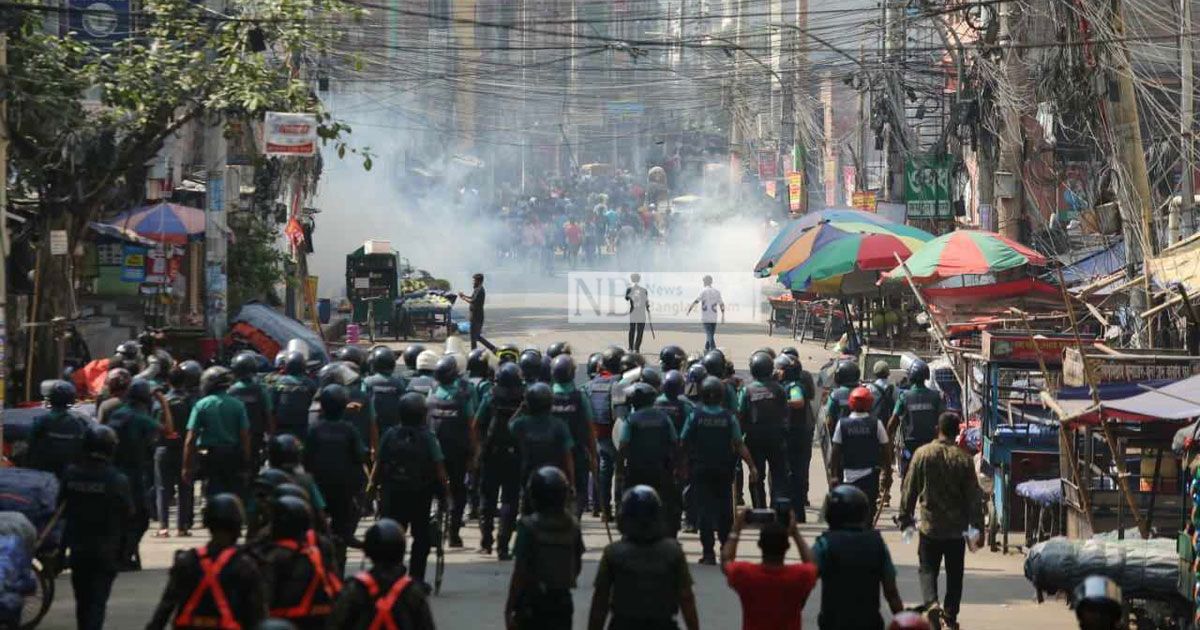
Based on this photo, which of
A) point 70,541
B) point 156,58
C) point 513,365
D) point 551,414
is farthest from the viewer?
point 156,58

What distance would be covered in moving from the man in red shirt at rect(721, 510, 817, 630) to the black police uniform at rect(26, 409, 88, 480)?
231 inches

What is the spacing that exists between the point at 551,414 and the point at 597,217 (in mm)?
52743

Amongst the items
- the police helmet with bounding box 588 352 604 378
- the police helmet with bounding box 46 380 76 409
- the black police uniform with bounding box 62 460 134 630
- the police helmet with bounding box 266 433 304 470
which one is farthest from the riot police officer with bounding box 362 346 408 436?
the black police uniform with bounding box 62 460 134 630

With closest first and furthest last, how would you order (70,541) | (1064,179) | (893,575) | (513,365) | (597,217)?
(893,575) < (70,541) < (513,365) < (1064,179) < (597,217)

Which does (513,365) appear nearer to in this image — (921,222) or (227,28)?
(227,28)

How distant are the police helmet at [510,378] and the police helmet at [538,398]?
1083mm

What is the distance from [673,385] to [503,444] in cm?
133

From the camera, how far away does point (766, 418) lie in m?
15.0

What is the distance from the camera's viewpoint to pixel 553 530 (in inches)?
321

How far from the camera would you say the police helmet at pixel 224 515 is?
726 centimetres

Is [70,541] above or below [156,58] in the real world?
below

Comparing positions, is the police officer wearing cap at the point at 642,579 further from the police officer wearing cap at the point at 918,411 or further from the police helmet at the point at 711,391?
the police officer wearing cap at the point at 918,411

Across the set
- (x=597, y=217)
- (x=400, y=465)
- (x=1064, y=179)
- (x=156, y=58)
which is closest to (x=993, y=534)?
(x=400, y=465)

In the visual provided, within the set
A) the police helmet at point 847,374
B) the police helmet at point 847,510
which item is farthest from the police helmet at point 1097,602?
the police helmet at point 847,374
